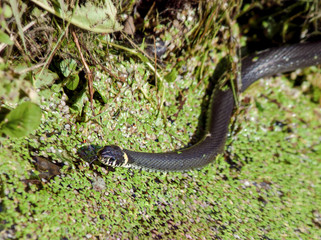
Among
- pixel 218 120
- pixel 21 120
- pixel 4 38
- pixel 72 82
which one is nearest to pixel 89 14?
pixel 72 82

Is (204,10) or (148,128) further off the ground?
(204,10)

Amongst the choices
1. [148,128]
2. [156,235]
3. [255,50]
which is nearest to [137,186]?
[156,235]

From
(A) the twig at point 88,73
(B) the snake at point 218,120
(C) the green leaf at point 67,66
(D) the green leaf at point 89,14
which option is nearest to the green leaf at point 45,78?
(C) the green leaf at point 67,66

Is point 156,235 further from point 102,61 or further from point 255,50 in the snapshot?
point 255,50

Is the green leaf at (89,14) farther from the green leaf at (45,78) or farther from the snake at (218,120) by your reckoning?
the snake at (218,120)

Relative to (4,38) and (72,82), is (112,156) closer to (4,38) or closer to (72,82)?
(72,82)

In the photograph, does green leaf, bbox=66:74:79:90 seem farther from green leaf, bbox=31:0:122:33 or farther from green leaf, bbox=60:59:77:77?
green leaf, bbox=31:0:122:33
